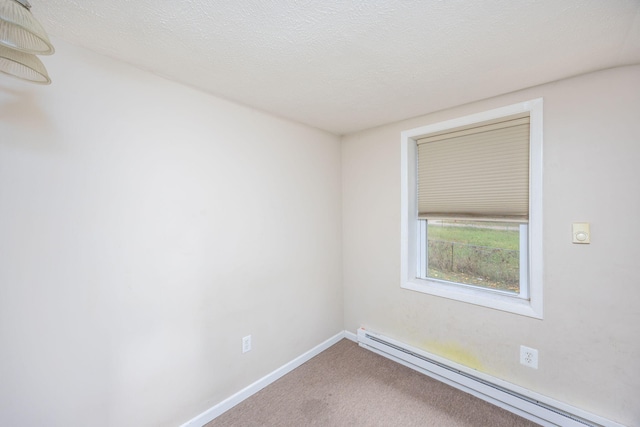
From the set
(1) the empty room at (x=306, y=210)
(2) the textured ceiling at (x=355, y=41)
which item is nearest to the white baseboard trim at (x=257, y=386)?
(1) the empty room at (x=306, y=210)

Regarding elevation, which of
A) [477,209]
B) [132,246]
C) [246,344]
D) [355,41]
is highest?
[355,41]

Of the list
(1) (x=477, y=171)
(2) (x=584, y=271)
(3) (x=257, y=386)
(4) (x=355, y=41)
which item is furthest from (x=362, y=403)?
(4) (x=355, y=41)

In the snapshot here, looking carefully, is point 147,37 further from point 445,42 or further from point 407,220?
point 407,220

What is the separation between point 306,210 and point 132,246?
1.37 m

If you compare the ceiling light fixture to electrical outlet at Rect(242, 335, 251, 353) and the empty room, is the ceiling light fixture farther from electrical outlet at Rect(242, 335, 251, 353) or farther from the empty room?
electrical outlet at Rect(242, 335, 251, 353)

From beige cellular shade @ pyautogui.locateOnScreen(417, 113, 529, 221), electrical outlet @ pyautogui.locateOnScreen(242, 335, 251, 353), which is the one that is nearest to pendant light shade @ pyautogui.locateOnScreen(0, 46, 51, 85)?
electrical outlet @ pyautogui.locateOnScreen(242, 335, 251, 353)

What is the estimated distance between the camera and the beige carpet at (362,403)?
173cm

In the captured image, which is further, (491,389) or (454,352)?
(454,352)

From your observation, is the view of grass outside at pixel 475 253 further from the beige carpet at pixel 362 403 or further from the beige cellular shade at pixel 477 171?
the beige carpet at pixel 362 403

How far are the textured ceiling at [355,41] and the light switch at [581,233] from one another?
902mm

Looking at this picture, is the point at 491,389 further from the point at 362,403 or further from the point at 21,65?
the point at 21,65

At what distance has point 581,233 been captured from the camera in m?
1.59

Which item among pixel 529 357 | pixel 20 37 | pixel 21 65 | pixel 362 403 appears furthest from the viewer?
pixel 362 403

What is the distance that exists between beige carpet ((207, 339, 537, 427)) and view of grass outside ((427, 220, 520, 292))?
2.78 feet
